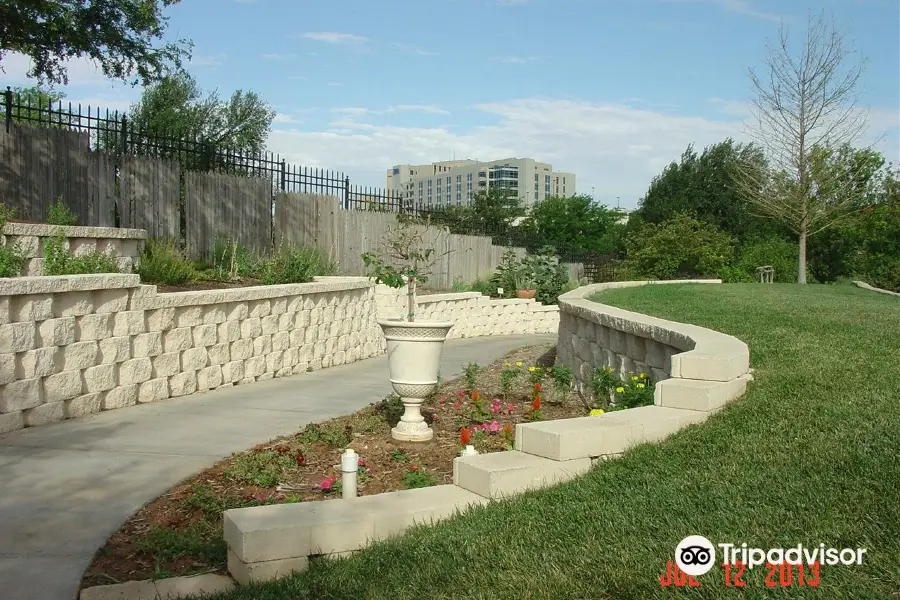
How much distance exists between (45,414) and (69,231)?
7.09 feet

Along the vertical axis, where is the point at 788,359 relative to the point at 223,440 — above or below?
above

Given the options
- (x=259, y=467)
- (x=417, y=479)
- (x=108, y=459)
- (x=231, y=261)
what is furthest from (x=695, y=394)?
(x=231, y=261)

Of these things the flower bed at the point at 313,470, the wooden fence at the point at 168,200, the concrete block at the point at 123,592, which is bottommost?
the flower bed at the point at 313,470

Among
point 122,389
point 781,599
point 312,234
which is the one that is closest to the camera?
point 781,599

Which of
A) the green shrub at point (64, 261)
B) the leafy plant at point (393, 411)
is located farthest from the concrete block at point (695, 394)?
the green shrub at point (64, 261)

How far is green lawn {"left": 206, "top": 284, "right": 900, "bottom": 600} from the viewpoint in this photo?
2908 mm

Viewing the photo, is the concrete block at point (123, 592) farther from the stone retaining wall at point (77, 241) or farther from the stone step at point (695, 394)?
the stone retaining wall at point (77, 241)

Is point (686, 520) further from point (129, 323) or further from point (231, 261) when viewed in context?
point (231, 261)

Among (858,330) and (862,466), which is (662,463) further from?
(858,330)

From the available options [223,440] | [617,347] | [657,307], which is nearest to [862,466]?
[617,347]

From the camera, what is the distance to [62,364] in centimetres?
693

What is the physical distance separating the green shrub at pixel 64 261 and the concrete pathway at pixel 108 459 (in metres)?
1.51

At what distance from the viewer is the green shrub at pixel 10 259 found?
7.09 meters

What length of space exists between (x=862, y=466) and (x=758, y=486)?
1.54 feet
